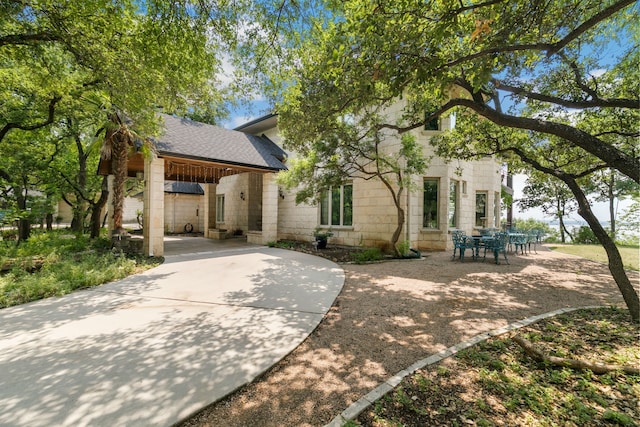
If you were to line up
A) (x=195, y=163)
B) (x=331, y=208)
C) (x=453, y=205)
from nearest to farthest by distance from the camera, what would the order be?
(x=195, y=163) < (x=453, y=205) < (x=331, y=208)

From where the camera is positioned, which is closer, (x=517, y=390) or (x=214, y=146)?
(x=517, y=390)

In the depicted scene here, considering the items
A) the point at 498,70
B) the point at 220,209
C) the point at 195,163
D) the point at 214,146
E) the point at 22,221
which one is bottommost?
the point at 22,221

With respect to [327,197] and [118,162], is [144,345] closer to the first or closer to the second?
[118,162]

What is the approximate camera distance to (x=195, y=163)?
424 inches

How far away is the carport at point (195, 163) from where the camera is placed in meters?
8.91

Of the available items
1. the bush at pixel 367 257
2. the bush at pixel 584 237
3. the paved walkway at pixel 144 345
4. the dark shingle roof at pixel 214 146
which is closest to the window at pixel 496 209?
the bush at pixel 584 237

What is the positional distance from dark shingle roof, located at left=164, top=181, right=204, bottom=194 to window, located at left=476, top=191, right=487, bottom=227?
2018 centimetres

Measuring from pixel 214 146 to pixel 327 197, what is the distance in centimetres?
584

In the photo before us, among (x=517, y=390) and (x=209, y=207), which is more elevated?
(x=209, y=207)

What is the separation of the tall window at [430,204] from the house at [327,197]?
0.04m

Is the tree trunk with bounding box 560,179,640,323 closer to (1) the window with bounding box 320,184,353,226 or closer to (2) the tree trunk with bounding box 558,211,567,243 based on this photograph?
(1) the window with bounding box 320,184,353,226

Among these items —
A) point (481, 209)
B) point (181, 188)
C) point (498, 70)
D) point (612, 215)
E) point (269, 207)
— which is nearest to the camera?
point (498, 70)

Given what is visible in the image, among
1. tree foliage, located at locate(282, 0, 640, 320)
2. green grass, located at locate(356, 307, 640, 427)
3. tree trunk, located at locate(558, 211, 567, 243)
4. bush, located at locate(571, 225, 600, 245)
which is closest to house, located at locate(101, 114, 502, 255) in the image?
tree foliage, located at locate(282, 0, 640, 320)

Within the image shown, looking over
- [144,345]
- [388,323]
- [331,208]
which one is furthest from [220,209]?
[388,323]
